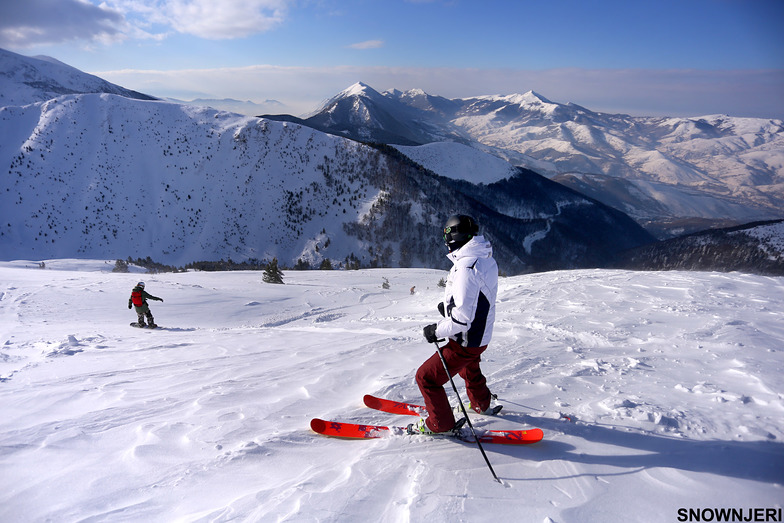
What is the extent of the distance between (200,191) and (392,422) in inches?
3824

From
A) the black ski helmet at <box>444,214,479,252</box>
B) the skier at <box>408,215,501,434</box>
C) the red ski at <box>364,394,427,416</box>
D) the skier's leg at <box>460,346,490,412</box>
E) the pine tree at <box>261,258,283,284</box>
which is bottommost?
the pine tree at <box>261,258,283,284</box>

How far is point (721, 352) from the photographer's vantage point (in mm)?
6633

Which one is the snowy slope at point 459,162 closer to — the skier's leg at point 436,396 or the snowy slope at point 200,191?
the snowy slope at point 200,191

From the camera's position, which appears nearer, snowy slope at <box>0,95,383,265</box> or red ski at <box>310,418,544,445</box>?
red ski at <box>310,418,544,445</box>

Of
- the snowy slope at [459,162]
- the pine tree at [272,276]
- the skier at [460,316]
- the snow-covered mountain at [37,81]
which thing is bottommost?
the pine tree at [272,276]

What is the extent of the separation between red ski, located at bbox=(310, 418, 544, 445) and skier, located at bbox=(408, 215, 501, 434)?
0.24 meters

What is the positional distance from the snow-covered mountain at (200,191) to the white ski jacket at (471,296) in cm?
7377

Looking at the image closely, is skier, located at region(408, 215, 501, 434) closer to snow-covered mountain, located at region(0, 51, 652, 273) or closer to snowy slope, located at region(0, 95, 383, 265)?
snow-covered mountain, located at region(0, 51, 652, 273)

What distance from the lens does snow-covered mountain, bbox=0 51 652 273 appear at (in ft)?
243

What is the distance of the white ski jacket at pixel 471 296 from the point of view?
13.3 ft

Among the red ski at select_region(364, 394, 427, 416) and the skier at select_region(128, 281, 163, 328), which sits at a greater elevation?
the red ski at select_region(364, 394, 427, 416)

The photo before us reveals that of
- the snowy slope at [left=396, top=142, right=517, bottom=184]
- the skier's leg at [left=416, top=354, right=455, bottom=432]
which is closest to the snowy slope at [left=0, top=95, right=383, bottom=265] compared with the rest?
the snowy slope at [left=396, top=142, right=517, bottom=184]

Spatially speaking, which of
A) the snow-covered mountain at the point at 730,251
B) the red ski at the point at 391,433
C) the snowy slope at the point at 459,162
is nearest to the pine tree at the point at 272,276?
the red ski at the point at 391,433

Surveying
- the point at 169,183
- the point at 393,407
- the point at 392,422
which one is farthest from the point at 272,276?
the point at 169,183
